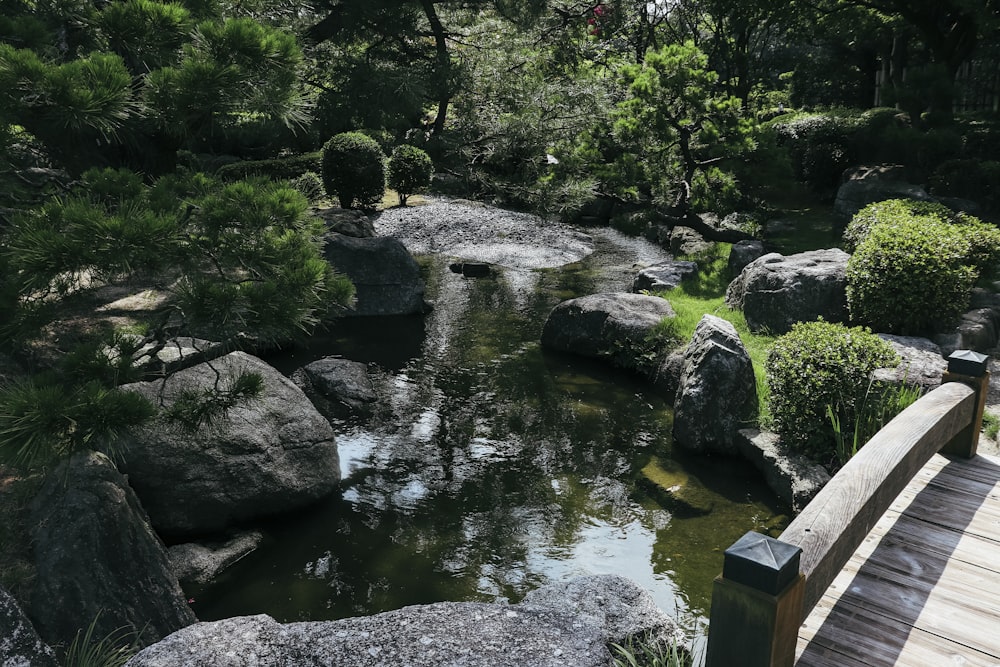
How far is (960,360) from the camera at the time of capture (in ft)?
15.8

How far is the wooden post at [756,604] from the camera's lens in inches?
91.2

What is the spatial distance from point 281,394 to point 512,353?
3.80 m

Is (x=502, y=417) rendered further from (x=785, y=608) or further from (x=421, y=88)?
(x=785, y=608)

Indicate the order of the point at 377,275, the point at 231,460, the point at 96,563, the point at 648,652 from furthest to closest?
the point at 377,275
the point at 231,460
the point at 96,563
the point at 648,652

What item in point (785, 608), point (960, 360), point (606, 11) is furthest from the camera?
point (606, 11)

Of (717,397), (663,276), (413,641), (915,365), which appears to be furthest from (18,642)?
(663,276)

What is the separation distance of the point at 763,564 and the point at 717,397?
4560mm

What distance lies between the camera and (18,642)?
135 inches

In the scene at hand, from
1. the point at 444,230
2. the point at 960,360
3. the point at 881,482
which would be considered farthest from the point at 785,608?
the point at 444,230

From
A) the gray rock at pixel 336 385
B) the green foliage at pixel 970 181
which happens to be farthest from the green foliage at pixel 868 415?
the green foliage at pixel 970 181

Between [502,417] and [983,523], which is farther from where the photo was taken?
[502,417]

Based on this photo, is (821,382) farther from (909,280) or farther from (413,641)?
(413,641)

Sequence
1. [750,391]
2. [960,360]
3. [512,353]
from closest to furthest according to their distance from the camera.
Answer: [960,360] → [750,391] → [512,353]

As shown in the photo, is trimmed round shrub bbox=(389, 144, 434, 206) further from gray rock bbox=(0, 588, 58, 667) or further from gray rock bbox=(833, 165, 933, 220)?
gray rock bbox=(0, 588, 58, 667)
